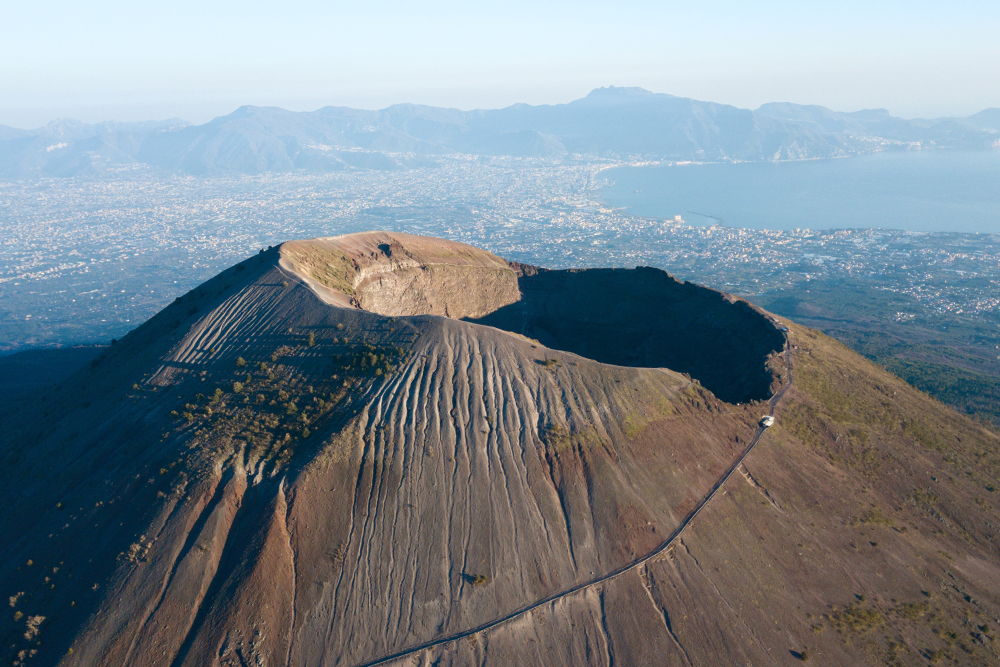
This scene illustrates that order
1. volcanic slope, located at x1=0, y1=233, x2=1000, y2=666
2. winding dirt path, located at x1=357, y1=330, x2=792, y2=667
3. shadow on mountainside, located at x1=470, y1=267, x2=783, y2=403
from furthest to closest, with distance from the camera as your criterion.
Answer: shadow on mountainside, located at x1=470, y1=267, x2=783, y2=403
volcanic slope, located at x1=0, y1=233, x2=1000, y2=666
winding dirt path, located at x1=357, y1=330, x2=792, y2=667

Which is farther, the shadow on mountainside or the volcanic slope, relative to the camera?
the shadow on mountainside

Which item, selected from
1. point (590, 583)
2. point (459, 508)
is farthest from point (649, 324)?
point (459, 508)

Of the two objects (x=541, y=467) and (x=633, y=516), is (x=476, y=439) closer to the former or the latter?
(x=541, y=467)

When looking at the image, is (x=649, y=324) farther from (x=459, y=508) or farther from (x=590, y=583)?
(x=459, y=508)

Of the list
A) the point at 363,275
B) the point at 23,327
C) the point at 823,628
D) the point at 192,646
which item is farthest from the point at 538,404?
the point at 23,327

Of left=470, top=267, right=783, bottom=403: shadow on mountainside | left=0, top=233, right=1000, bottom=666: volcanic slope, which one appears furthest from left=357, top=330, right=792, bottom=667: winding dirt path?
left=470, top=267, right=783, bottom=403: shadow on mountainside

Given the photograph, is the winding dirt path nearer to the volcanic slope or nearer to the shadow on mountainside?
the volcanic slope

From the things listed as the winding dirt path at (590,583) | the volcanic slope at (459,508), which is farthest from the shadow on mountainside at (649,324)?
→ the winding dirt path at (590,583)
